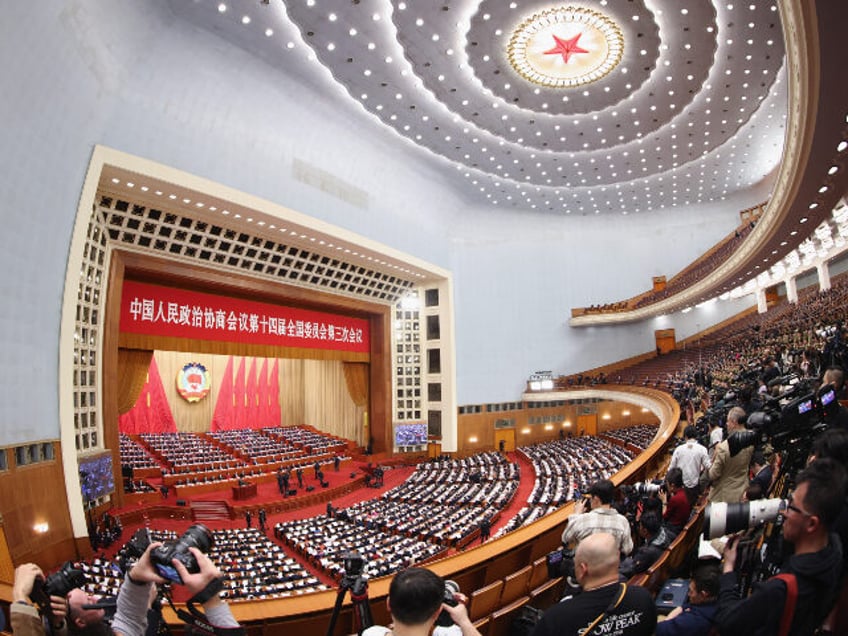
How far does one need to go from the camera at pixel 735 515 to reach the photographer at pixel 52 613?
210 centimetres

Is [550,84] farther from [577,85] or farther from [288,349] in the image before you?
[288,349]

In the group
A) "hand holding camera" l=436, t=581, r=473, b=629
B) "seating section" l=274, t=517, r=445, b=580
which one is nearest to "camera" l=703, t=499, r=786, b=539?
"hand holding camera" l=436, t=581, r=473, b=629

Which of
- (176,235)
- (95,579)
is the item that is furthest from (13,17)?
(95,579)

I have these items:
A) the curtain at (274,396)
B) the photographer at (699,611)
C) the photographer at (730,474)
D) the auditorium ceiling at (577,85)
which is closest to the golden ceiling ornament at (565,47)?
the auditorium ceiling at (577,85)

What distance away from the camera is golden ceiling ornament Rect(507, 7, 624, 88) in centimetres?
1298

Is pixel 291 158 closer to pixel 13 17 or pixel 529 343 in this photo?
pixel 13 17

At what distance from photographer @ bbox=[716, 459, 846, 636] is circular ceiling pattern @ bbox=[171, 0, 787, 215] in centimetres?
1304

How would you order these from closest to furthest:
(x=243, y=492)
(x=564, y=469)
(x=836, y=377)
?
1. (x=836, y=377)
2. (x=243, y=492)
3. (x=564, y=469)

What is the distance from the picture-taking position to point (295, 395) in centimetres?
2781

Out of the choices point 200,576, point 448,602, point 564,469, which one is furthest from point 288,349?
point 448,602

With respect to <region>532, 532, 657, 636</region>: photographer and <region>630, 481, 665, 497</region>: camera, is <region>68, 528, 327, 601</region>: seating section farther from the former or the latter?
<region>532, 532, 657, 636</region>: photographer

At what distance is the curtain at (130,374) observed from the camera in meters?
15.1

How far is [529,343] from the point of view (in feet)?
83.3

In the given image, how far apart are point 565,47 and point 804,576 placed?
49.6 ft
